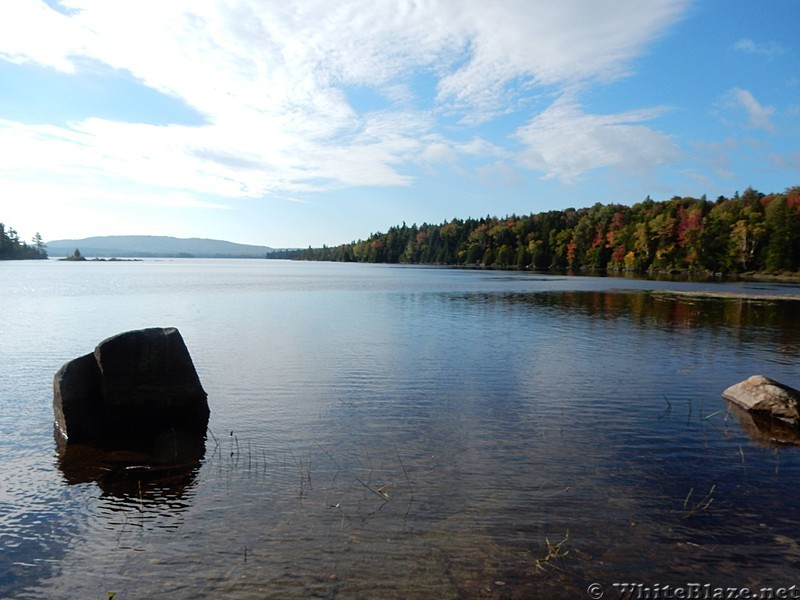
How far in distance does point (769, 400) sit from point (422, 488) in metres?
12.7

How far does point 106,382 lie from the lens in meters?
14.8

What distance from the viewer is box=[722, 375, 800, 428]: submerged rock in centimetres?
1623

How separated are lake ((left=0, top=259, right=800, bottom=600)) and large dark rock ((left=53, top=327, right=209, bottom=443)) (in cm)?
112

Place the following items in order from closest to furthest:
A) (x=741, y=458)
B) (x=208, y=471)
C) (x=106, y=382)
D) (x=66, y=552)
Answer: (x=66, y=552) → (x=208, y=471) → (x=741, y=458) → (x=106, y=382)

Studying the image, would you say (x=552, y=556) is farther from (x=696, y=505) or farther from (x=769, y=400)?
(x=769, y=400)

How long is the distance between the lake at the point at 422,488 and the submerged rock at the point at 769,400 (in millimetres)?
659

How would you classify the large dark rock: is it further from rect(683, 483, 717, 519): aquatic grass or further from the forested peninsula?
the forested peninsula

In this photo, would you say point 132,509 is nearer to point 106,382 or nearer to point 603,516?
point 106,382

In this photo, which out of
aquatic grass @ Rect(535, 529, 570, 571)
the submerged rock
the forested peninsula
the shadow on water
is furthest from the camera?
the forested peninsula

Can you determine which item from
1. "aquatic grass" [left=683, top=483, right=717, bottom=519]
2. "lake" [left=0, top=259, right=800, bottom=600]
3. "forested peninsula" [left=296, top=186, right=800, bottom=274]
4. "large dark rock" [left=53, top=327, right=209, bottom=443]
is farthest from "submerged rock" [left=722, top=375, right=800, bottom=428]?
"forested peninsula" [left=296, top=186, right=800, bottom=274]

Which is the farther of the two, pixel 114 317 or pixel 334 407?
pixel 114 317

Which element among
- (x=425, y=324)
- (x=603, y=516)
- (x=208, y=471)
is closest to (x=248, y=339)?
(x=425, y=324)

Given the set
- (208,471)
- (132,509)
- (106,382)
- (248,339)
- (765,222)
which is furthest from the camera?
(765,222)

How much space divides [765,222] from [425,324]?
124m
